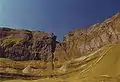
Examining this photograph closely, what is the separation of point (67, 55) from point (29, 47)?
125 ft

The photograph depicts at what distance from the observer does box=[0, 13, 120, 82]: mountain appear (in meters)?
82.8

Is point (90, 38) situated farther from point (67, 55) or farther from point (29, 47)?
point (29, 47)

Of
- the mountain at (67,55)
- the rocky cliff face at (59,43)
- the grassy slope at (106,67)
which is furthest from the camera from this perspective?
the rocky cliff face at (59,43)

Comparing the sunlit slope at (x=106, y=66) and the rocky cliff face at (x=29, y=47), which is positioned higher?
the rocky cliff face at (x=29, y=47)

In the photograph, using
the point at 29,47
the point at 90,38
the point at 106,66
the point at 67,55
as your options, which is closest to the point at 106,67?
the point at 106,66

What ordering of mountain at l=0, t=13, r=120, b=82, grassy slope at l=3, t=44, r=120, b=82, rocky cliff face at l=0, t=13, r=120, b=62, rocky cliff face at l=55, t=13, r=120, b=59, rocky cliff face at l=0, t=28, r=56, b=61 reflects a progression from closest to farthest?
grassy slope at l=3, t=44, r=120, b=82, mountain at l=0, t=13, r=120, b=82, rocky cliff face at l=55, t=13, r=120, b=59, rocky cliff face at l=0, t=13, r=120, b=62, rocky cliff face at l=0, t=28, r=56, b=61

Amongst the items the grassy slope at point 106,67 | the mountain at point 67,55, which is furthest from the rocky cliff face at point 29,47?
the grassy slope at point 106,67

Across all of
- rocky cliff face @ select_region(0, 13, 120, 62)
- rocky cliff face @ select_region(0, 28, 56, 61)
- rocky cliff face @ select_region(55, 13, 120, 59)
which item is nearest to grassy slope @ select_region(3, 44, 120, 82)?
rocky cliff face @ select_region(55, 13, 120, 59)

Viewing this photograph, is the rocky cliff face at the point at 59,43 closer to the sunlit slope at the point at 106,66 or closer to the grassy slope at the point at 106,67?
the sunlit slope at the point at 106,66

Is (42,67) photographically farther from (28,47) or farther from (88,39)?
(28,47)

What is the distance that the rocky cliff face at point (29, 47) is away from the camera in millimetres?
169750

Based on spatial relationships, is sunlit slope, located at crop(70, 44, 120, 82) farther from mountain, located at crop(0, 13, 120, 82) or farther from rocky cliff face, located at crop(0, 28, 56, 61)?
rocky cliff face, located at crop(0, 28, 56, 61)

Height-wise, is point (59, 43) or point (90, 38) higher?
point (59, 43)

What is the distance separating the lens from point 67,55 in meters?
144
